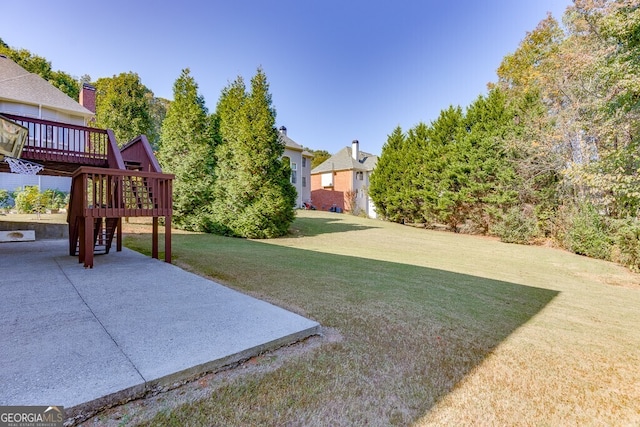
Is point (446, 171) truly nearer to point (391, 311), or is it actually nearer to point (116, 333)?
point (391, 311)

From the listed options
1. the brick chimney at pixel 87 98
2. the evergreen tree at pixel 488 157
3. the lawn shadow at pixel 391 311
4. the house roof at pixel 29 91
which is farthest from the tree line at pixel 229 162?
the brick chimney at pixel 87 98

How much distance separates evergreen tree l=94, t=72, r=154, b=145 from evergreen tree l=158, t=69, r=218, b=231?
446 centimetres

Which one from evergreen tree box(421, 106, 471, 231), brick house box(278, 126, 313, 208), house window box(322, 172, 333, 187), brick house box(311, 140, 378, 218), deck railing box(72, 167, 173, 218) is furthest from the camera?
house window box(322, 172, 333, 187)

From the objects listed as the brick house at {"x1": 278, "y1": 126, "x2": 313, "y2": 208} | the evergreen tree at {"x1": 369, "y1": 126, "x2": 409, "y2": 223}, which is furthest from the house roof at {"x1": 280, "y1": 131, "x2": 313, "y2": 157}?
the evergreen tree at {"x1": 369, "y1": 126, "x2": 409, "y2": 223}

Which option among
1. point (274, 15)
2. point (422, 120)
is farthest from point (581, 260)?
point (274, 15)

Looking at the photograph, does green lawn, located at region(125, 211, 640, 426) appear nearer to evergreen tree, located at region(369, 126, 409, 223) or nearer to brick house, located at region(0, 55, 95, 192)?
evergreen tree, located at region(369, 126, 409, 223)

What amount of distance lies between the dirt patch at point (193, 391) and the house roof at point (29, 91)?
19106mm

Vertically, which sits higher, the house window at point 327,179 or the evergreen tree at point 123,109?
→ the evergreen tree at point 123,109

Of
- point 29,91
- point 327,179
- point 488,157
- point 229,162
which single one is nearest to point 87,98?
point 29,91

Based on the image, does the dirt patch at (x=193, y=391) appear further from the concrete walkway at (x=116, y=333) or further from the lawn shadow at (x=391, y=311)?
the lawn shadow at (x=391, y=311)

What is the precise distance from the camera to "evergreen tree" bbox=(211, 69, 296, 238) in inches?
454

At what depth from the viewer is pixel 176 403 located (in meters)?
1.89

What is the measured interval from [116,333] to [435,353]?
2.93 metres

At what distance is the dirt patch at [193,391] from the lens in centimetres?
172
